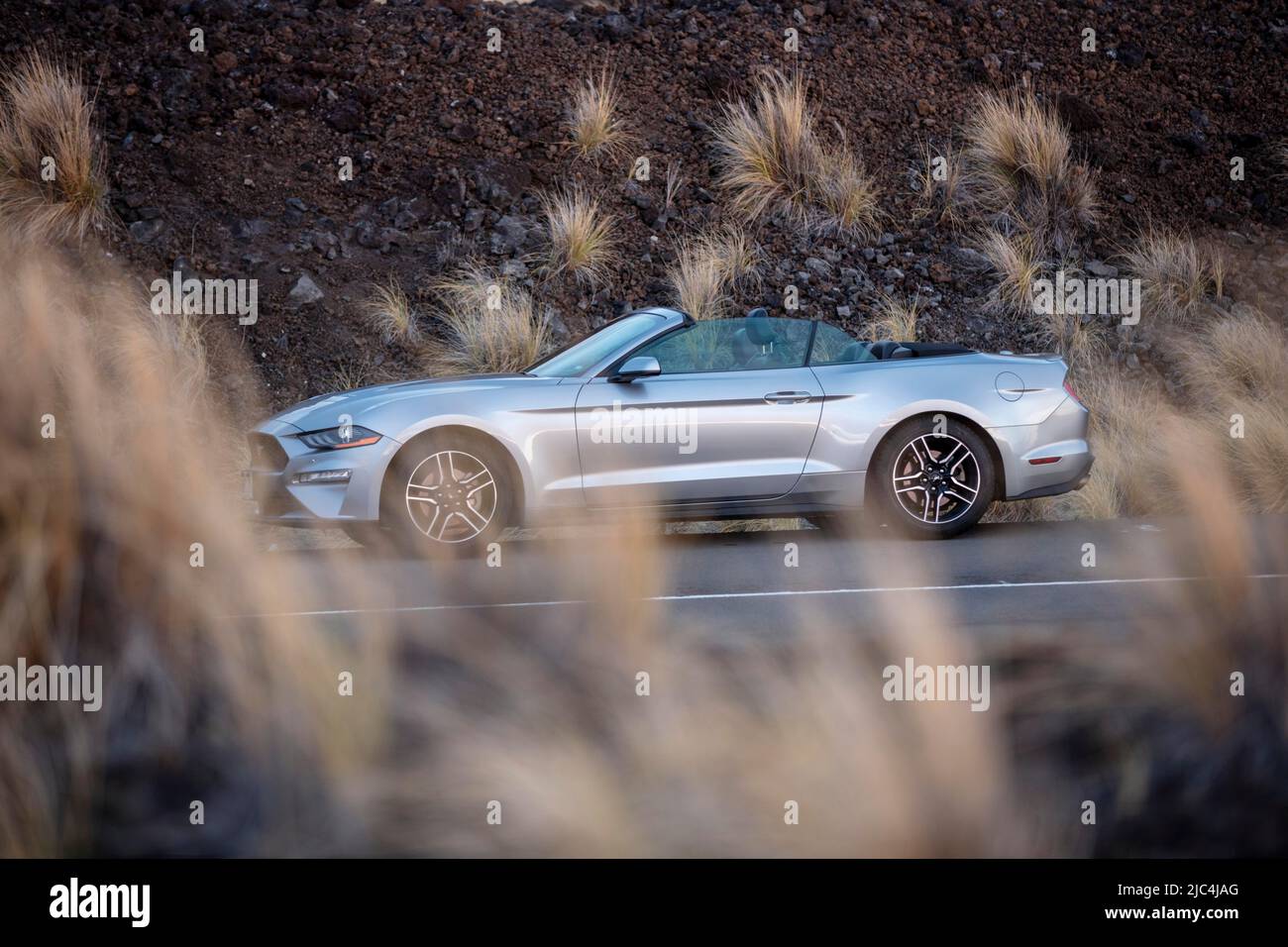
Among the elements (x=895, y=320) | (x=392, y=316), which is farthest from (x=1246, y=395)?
(x=392, y=316)

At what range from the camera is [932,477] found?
356 inches

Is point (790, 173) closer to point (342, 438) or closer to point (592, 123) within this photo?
point (592, 123)

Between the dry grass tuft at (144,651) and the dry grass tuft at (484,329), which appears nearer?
the dry grass tuft at (144,651)

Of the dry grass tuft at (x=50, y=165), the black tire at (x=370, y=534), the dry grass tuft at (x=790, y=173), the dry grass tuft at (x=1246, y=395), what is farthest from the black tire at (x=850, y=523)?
the dry grass tuft at (x=50, y=165)

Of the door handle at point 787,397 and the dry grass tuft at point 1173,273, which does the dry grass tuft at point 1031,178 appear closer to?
the dry grass tuft at point 1173,273

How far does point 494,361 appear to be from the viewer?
1496cm

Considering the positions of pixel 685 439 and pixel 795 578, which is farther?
pixel 685 439

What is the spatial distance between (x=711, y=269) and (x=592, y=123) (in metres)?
3.97

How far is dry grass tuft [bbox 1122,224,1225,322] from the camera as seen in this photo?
1834cm

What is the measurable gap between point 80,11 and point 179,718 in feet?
63.6

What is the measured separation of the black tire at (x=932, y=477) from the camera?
350 inches

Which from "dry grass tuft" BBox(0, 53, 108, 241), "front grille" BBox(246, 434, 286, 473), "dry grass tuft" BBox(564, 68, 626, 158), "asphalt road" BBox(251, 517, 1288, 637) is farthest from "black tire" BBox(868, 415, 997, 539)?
"dry grass tuft" BBox(0, 53, 108, 241)

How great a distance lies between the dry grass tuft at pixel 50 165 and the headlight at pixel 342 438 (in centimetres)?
960
